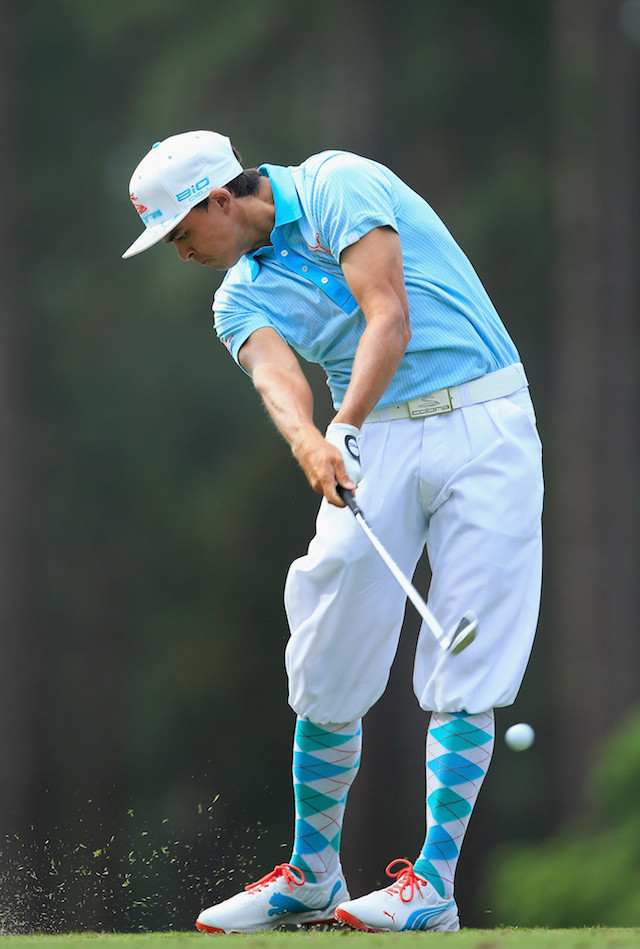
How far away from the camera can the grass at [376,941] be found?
2.70m

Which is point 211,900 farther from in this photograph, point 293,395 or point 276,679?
point 293,395

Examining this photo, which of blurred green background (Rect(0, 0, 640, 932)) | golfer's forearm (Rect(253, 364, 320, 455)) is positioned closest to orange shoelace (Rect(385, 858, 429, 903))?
golfer's forearm (Rect(253, 364, 320, 455))

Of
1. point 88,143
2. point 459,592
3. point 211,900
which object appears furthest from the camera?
point 88,143

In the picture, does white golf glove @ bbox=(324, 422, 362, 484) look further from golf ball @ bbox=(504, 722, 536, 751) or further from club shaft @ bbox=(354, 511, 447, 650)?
golf ball @ bbox=(504, 722, 536, 751)

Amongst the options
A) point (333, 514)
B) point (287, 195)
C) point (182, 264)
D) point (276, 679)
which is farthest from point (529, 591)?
point (182, 264)

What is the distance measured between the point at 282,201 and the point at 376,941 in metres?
1.59

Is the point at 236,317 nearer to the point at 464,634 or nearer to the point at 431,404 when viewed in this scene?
the point at 431,404

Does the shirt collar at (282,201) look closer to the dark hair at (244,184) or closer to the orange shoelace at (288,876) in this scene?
the dark hair at (244,184)

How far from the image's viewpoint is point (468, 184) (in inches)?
428

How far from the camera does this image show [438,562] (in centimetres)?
322

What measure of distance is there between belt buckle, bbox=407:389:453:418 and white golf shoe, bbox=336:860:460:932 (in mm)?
989

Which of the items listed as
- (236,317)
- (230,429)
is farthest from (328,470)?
(230,429)

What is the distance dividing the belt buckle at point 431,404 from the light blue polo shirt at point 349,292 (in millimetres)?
14

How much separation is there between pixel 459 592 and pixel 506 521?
185 mm
